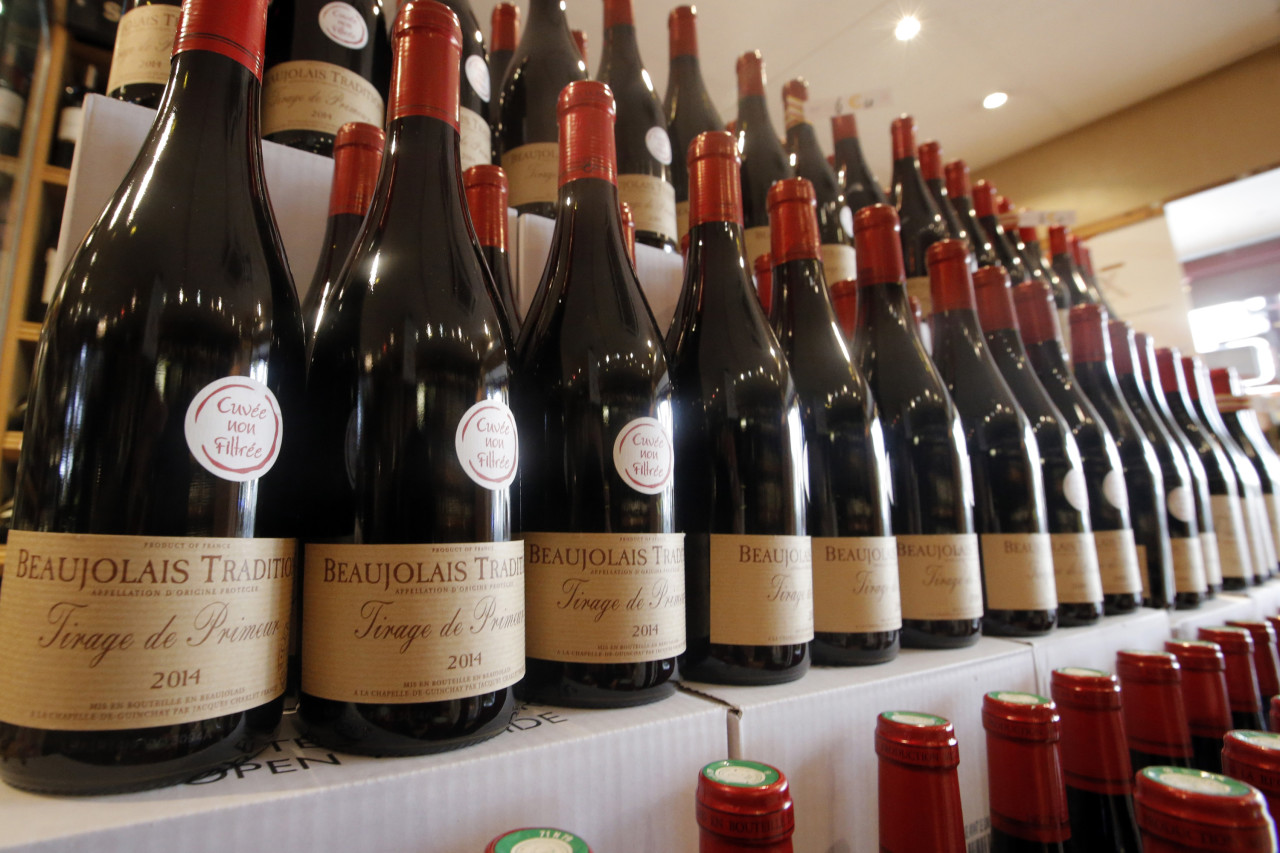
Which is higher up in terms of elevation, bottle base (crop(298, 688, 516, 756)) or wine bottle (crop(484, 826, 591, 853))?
bottle base (crop(298, 688, 516, 756))

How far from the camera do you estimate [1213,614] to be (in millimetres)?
943

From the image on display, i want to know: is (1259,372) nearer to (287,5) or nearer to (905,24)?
(905,24)

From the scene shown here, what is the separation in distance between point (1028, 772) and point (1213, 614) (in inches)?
31.8

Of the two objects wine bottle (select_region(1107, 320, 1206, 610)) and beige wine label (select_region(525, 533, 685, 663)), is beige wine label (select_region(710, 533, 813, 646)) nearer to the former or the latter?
beige wine label (select_region(525, 533, 685, 663))

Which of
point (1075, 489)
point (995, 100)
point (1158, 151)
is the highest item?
point (995, 100)

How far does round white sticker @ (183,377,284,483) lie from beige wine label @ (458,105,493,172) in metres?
0.38

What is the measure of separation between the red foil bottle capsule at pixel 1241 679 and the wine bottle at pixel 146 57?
3.58 ft

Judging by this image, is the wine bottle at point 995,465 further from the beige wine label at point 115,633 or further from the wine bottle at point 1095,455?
the beige wine label at point 115,633

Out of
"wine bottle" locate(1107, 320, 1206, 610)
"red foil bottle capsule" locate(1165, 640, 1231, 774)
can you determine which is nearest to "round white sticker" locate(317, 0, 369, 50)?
"red foil bottle capsule" locate(1165, 640, 1231, 774)

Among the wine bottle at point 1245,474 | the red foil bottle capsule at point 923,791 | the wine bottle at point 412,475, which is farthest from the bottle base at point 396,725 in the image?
the wine bottle at point 1245,474

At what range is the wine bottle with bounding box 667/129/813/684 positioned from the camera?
475mm

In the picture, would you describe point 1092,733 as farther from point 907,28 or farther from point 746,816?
point 907,28

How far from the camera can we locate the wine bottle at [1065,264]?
1445 millimetres

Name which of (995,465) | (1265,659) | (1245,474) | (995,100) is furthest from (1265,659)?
(995,100)
